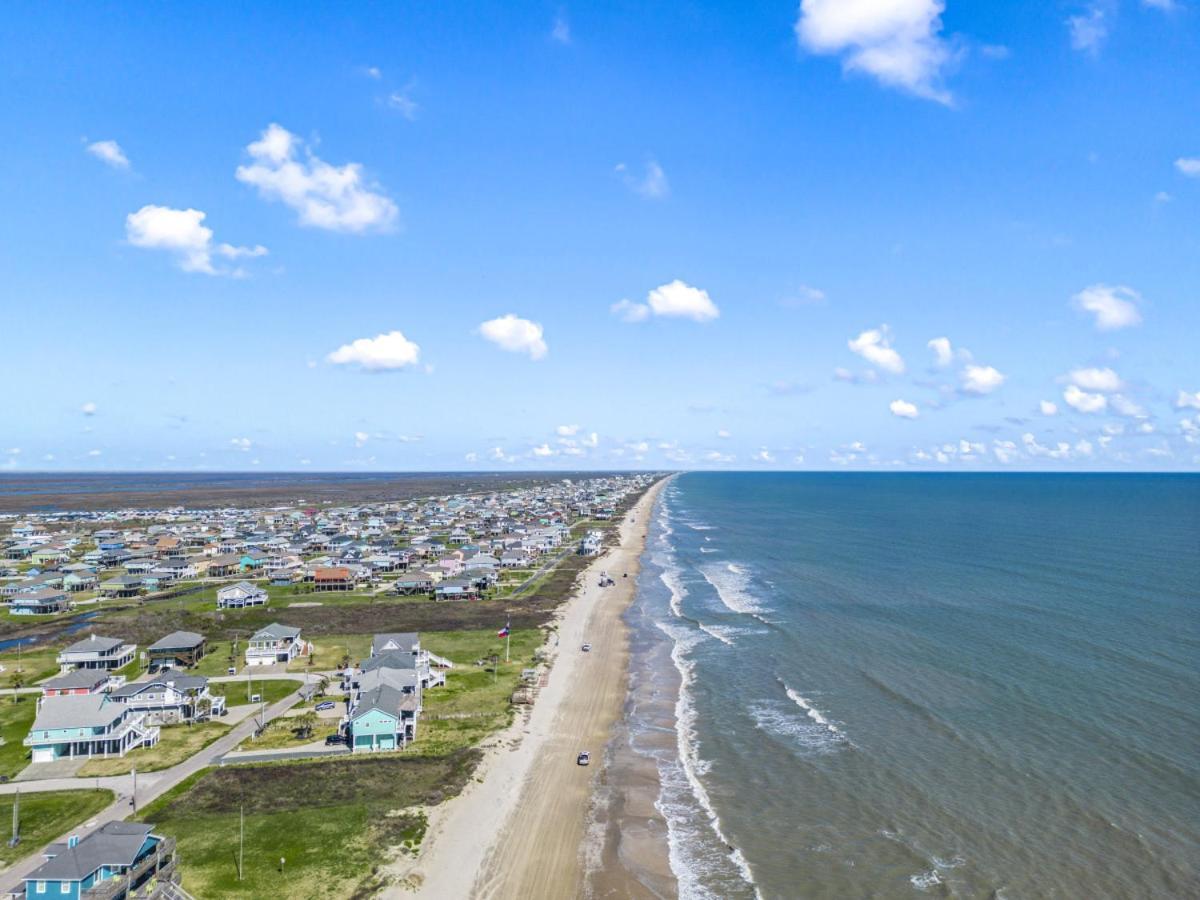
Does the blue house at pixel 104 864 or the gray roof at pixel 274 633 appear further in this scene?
the gray roof at pixel 274 633

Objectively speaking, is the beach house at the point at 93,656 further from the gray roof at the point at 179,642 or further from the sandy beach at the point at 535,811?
the sandy beach at the point at 535,811

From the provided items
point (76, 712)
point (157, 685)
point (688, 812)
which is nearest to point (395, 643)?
point (157, 685)

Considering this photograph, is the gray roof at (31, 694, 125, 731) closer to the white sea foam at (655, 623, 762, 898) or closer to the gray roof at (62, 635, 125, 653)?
the gray roof at (62, 635, 125, 653)

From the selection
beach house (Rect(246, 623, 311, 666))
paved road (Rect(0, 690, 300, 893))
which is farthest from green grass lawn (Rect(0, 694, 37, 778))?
beach house (Rect(246, 623, 311, 666))

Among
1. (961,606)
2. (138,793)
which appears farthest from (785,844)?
(961,606)

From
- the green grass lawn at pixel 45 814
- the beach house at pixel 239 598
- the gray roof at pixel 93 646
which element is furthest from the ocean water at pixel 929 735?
the beach house at pixel 239 598

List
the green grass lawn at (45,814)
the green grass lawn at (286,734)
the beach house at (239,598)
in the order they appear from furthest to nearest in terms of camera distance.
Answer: the beach house at (239,598), the green grass lawn at (286,734), the green grass lawn at (45,814)

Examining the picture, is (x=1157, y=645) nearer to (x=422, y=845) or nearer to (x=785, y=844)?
(x=785, y=844)
